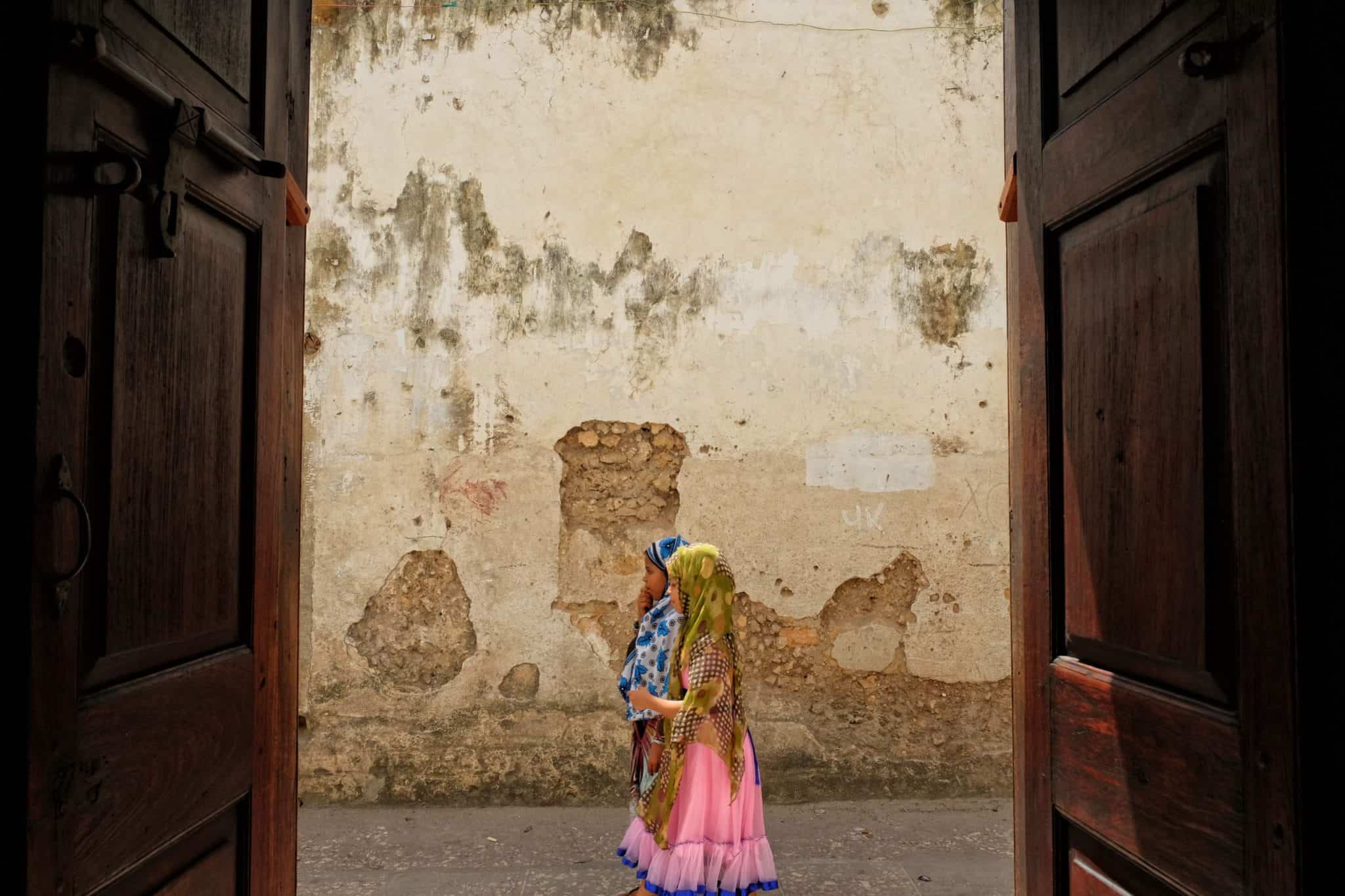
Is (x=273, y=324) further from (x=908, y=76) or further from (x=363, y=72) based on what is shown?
(x=908, y=76)

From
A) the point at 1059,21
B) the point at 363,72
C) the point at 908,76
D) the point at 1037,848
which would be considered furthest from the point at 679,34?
the point at 1037,848

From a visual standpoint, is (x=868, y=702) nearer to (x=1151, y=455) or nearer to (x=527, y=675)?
(x=527, y=675)

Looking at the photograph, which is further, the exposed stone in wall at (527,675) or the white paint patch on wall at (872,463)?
the white paint patch on wall at (872,463)

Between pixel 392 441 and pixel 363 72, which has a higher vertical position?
pixel 363 72

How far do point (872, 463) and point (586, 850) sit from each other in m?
2.61

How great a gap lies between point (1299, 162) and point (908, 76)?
470 centimetres

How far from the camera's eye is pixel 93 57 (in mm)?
1413

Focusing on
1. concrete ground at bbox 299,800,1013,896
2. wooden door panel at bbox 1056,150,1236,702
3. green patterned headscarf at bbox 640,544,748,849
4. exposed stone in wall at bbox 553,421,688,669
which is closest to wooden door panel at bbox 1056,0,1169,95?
wooden door panel at bbox 1056,150,1236,702

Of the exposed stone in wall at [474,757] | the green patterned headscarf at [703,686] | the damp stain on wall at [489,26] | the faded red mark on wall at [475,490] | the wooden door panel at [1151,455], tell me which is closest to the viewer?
the wooden door panel at [1151,455]

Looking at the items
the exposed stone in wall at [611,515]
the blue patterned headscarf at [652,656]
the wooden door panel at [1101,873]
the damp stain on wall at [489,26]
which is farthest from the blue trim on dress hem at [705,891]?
the damp stain on wall at [489,26]

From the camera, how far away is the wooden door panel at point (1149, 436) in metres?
1.50

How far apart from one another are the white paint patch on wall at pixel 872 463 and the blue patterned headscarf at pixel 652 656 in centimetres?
177

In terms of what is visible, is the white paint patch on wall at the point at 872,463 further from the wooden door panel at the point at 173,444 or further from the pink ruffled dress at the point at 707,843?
the wooden door panel at the point at 173,444

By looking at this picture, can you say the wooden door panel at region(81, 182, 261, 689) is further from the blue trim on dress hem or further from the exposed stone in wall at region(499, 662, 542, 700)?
the exposed stone in wall at region(499, 662, 542, 700)
